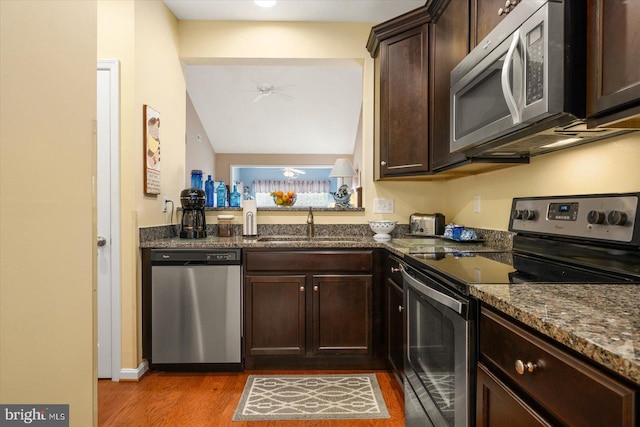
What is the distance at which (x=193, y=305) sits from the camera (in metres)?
2.37

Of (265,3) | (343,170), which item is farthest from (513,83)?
(343,170)

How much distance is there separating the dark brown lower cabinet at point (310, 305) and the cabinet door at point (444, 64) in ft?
2.64

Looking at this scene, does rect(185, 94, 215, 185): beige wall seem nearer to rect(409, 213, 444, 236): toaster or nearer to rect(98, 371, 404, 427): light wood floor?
rect(98, 371, 404, 427): light wood floor

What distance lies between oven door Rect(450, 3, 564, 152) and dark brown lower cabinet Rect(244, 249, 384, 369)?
111 cm

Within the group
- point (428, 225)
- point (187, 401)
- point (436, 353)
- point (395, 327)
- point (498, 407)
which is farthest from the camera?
point (428, 225)

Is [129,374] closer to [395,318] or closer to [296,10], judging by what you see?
[395,318]

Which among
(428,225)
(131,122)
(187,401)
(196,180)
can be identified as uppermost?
(131,122)

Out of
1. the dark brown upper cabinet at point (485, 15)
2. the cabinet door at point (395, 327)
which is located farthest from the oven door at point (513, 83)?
the cabinet door at point (395, 327)

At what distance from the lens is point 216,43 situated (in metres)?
2.90

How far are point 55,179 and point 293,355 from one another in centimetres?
178

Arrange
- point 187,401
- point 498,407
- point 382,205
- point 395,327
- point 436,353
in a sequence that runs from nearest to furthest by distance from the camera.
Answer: point 498,407, point 436,353, point 187,401, point 395,327, point 382,205

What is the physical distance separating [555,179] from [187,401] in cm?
222

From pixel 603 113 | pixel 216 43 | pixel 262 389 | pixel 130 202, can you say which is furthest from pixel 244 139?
pixel 603 113

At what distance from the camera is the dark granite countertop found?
22.2 inches
